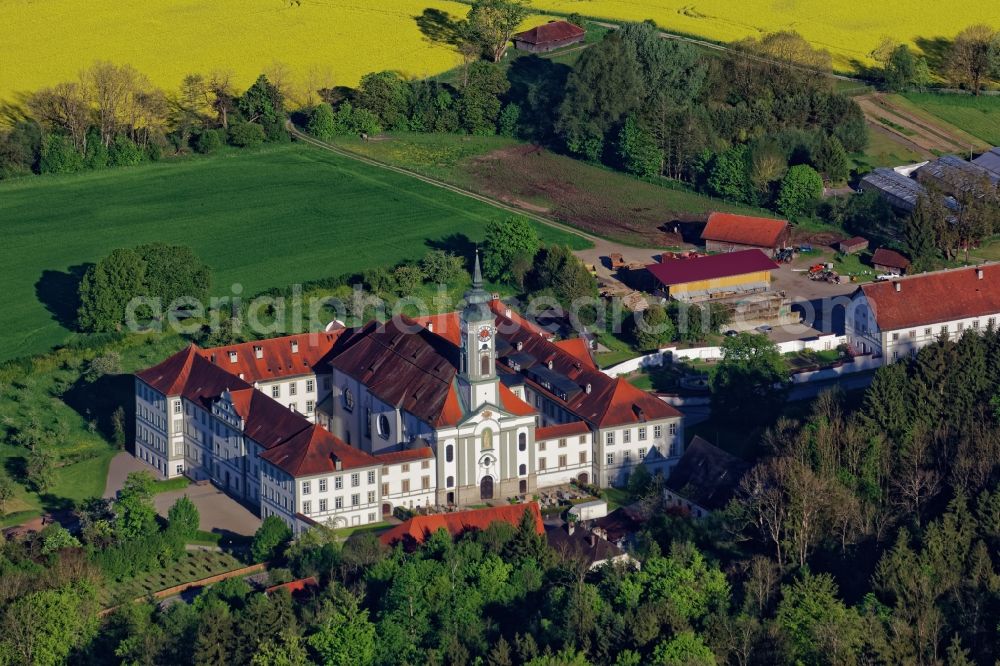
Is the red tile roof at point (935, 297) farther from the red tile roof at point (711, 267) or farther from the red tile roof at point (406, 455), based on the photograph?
the red tile roof at point (406, 455)

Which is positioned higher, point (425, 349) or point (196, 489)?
point (425, 349)

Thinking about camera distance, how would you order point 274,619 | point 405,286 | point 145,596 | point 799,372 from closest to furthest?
point 274,619
point 145,596
point 799,372
point 405,286

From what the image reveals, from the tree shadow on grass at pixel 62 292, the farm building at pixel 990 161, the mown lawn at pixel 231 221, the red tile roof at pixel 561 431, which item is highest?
the farm building at pixel 990 161

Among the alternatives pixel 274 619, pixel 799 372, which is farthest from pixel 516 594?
pixel 799 372

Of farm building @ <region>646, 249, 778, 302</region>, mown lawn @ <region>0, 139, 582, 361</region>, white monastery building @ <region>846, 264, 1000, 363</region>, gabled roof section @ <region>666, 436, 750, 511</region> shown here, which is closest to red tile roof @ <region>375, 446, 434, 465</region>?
gabled roof section @ <region>666, 436, 750, 511</region>

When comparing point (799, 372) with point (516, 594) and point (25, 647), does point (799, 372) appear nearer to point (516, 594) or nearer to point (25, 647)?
point (516, 594)

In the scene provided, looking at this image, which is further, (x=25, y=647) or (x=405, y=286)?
(x=405, y=286)

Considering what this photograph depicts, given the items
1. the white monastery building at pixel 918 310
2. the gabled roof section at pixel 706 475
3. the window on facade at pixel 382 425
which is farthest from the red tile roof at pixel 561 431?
the white monastery building at pixel 918 310

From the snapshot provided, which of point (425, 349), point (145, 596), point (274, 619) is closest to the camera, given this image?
point (274, 619)
